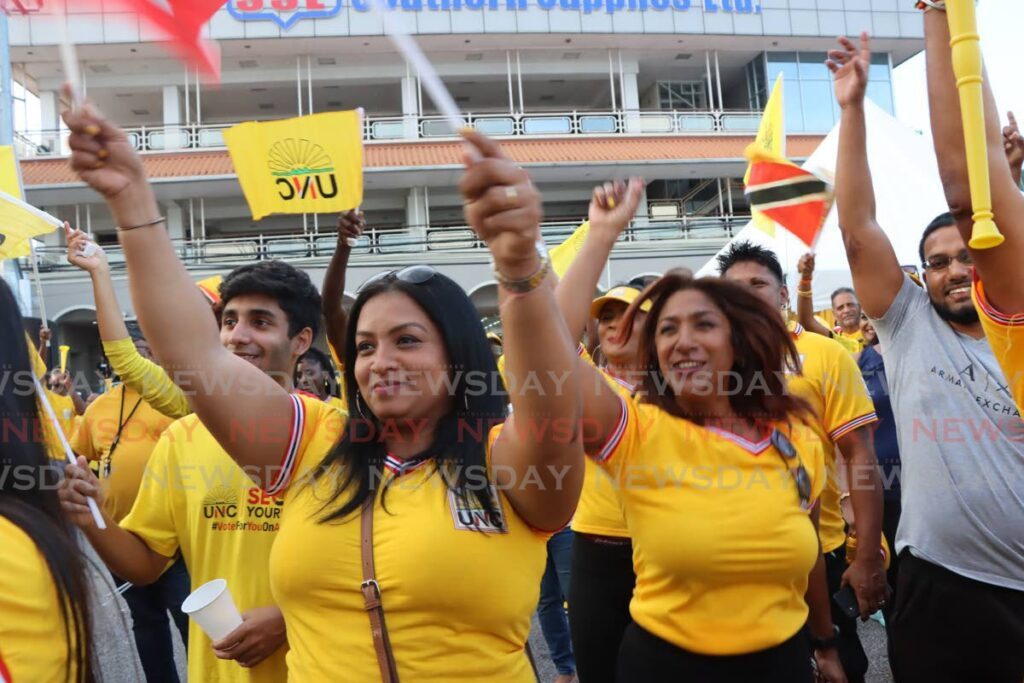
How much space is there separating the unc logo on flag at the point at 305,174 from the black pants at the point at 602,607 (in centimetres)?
213

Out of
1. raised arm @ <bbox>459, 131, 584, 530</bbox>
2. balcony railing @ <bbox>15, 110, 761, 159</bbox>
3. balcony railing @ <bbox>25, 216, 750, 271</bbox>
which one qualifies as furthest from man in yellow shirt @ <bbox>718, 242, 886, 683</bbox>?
balcony railing @ <bbox>15, 110, 761, 159</bbox>

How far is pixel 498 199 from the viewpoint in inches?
42.3

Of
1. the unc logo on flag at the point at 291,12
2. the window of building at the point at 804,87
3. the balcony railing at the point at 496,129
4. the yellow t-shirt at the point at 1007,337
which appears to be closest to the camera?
the yellow t-shirt at the point at 1007,337

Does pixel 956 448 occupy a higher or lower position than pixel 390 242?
lower

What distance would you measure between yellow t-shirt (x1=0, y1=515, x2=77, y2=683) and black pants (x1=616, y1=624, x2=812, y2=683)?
1.33m

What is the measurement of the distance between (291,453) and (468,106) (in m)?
22.5

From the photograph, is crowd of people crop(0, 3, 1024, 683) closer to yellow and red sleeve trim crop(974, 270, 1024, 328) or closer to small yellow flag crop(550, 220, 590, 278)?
yellow and red sleeve trim crop(974, 270, 1024, 328)

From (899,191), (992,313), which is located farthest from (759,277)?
(899,191)

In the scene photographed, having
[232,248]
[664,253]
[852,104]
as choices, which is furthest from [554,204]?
[852,104]

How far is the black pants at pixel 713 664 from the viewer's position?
6.26ft

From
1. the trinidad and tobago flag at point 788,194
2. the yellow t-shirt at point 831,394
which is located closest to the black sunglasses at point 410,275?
the yellow t-shirt at point 831,394

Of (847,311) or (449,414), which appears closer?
(449,414)

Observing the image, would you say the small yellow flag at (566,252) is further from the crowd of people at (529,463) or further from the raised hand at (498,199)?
the raised hand at (498,199)

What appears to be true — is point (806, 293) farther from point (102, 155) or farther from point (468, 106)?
point (468, 106)
